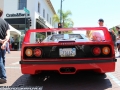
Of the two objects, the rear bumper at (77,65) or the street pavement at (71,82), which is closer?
the rear bumper at (77,65)

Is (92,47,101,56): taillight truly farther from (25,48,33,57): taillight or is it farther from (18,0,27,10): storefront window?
(18,0,27,10): storefront window

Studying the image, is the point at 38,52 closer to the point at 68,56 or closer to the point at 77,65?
the point at 68,56

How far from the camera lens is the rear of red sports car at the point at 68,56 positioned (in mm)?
3756

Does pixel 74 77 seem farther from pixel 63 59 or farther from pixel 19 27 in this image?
Answer: pixel 19 27

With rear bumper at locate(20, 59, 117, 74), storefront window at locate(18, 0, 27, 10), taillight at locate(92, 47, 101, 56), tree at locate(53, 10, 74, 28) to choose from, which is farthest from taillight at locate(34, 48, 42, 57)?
tree at locate(53, 10, 74, 28)

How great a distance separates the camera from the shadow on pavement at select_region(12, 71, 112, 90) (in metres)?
3.85

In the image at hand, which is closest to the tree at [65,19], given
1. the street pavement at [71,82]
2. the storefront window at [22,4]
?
the storefront window at [22,4]

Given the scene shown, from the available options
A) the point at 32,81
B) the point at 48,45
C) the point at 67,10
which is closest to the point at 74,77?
the point at 32,81

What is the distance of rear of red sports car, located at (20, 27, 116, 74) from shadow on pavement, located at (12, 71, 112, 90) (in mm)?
306

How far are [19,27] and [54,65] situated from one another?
22.7m

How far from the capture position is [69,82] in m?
4.29

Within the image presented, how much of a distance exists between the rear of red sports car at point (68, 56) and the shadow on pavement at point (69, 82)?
306 mm

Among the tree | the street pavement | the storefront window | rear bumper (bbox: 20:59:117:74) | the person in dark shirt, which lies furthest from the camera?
the tree

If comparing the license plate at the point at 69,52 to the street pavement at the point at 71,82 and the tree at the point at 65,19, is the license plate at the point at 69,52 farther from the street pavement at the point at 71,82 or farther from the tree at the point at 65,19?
the tree at the point at 65,19
